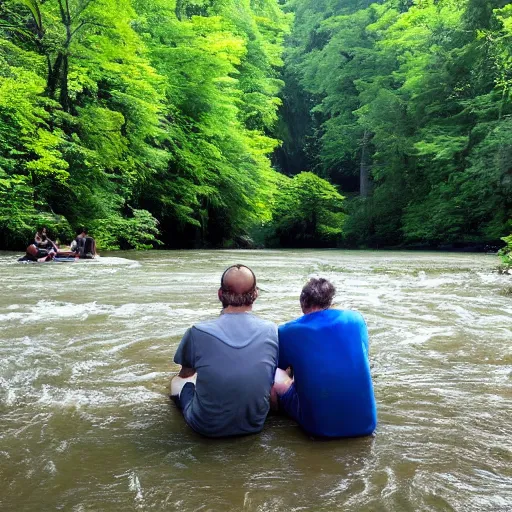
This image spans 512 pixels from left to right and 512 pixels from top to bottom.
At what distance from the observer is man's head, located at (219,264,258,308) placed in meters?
3.40

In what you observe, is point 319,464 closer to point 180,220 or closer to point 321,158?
point 180,220

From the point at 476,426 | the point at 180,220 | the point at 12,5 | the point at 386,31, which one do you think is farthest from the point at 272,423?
the point at 386,31

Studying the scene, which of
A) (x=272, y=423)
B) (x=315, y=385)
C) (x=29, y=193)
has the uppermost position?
(x=29, y=193)

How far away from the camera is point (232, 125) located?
27859 mm

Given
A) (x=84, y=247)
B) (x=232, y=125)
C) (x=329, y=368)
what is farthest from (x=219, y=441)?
(x=232, y=125)

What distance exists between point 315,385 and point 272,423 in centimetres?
52

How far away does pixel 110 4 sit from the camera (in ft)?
60.0

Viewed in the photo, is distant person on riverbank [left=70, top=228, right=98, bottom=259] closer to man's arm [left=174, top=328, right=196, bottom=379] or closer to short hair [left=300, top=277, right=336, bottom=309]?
man's arm [left=174, top=328, right=196, bottom=379]

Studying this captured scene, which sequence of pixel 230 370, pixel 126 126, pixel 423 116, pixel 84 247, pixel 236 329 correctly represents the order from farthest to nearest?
pixel 423 116, pixel 126 126, pixel 84 247, pixel 236 329, pixel 230 370

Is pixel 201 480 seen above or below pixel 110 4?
Result: below

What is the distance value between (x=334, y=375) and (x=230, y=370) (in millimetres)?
575

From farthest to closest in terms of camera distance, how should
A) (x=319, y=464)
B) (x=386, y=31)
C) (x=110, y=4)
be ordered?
(x=386, y=31), (x=110, y=4), (x=319, y=464)

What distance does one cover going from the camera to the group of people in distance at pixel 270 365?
3.29 m

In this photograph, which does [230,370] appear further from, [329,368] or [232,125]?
[232,125]
